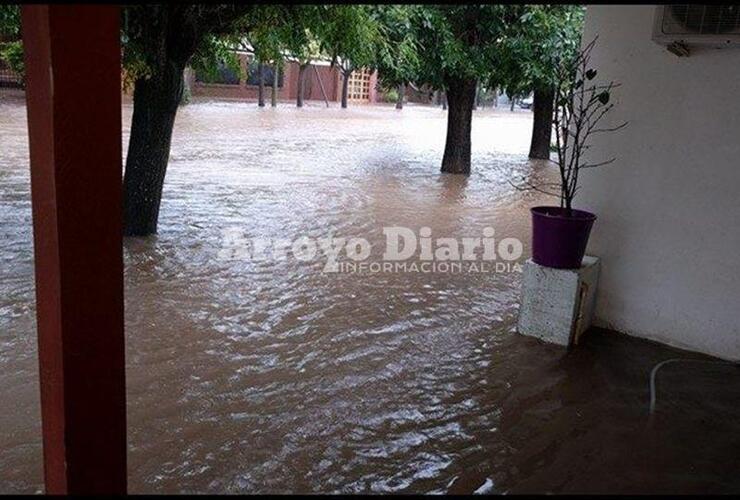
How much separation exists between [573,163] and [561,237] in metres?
0.79

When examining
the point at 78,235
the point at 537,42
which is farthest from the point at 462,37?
the point at 78,235

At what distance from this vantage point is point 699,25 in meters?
4.04

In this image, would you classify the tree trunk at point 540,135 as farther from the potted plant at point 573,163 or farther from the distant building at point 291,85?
the distant building at point 291,85

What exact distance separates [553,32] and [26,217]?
26.7 feet

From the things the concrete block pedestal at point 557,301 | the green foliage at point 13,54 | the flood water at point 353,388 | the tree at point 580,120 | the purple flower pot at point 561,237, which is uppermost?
the green foliage at point 13,54

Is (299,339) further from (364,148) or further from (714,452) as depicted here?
(364,148)

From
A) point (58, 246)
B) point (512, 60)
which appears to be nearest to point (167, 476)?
point (58, 246)

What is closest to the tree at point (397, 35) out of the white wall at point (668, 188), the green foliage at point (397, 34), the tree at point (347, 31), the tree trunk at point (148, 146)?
the green foliage at point (397, 34)

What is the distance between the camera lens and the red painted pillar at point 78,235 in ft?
5.12

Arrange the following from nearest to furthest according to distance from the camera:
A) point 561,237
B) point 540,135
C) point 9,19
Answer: point 561,237, point 9,19, point 540,135

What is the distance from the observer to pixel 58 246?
1.63m

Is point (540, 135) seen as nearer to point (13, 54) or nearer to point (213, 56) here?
point (213, 56)

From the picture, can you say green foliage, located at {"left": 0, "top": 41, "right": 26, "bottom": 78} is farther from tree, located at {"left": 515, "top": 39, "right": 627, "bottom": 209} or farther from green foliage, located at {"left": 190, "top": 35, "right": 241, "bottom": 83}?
tree, located at {"left": 515, "top": 39, "right": 627, "bottom": 209}

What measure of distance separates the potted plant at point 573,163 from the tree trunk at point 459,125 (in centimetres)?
728
